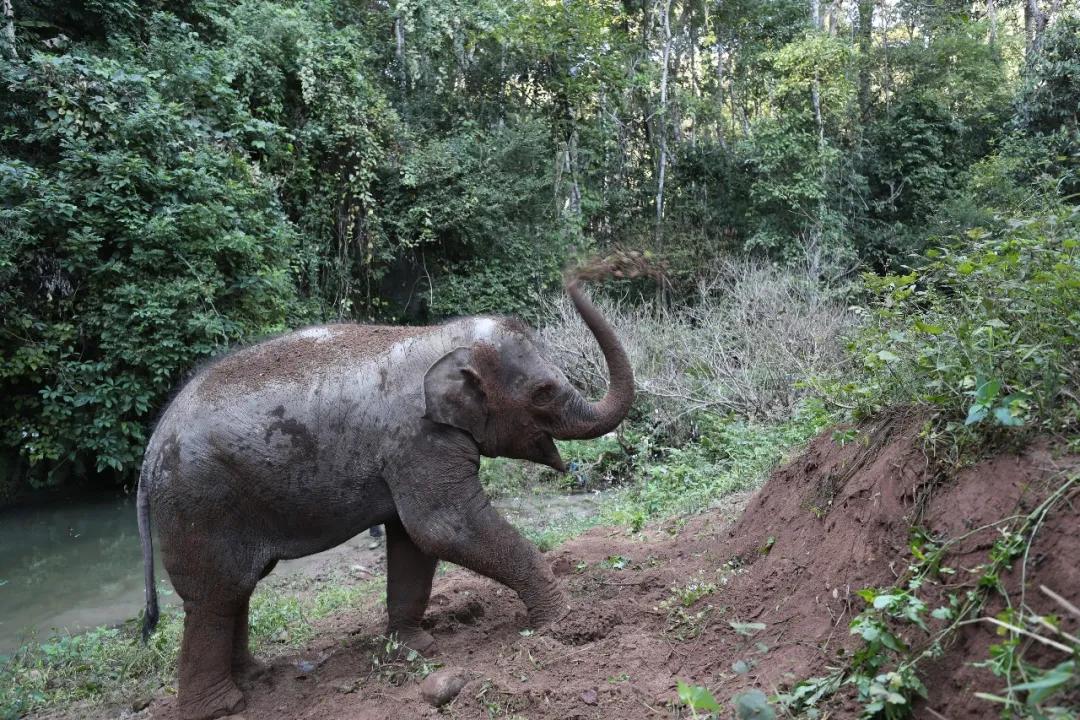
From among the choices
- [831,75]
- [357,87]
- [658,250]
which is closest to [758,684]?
[357,87]

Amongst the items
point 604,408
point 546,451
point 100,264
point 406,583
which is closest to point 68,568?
point 100,264

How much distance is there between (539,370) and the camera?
209 inches

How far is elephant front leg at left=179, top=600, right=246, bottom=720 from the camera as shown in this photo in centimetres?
489

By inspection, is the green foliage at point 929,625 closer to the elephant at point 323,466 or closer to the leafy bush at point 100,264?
the elephant at point 323,466

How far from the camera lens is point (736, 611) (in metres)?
4.11

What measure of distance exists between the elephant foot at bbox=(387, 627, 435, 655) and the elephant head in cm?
131

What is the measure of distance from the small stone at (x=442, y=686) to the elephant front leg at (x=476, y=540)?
68 centimetres

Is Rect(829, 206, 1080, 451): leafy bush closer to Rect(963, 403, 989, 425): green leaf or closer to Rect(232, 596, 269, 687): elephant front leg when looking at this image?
Rect(963, 403, 989, 425): green leaf

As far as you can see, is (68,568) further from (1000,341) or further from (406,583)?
(1000,341)

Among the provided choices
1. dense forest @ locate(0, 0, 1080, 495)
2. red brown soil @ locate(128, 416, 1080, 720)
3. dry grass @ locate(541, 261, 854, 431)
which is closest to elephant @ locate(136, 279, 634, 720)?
red brown soil @ locate(128, 416, 1080, 720)

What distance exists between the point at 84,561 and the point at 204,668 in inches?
264

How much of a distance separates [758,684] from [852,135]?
25.7 metres

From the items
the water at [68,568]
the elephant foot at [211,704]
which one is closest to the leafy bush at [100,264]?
the water at [68,568]

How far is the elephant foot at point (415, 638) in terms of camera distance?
5.30 metres
